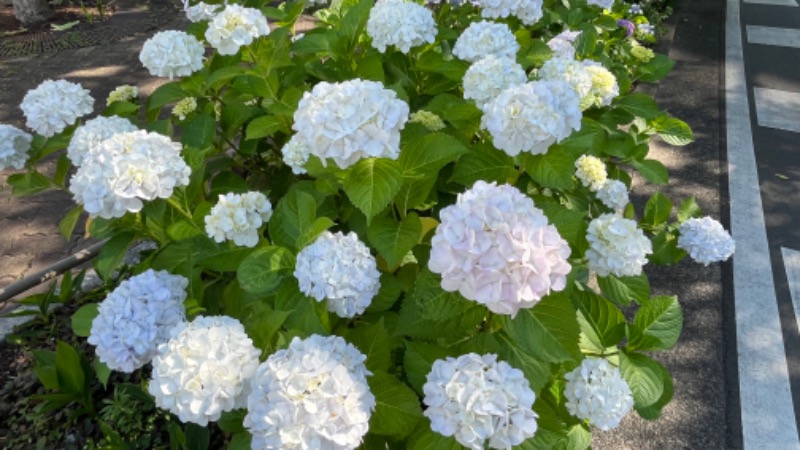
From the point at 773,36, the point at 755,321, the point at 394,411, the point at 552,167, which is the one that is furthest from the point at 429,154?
the point at 773,36

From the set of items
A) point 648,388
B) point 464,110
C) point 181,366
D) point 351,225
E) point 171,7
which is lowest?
point 171,7

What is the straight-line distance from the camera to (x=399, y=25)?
1.78 metres

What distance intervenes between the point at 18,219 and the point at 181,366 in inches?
123

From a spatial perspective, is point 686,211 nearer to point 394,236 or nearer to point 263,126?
point 394,236

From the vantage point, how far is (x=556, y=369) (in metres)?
1.34

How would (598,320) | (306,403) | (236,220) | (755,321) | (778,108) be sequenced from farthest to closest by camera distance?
(778,108)
(755,321)
(598,320)
(236,220)
(306,403)

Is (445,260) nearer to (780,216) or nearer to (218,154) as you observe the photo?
(218,154)

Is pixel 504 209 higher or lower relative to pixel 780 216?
higher

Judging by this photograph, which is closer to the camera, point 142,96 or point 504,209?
point 504,209

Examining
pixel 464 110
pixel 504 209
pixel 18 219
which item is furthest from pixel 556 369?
pixel 18 219

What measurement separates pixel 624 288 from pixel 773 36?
603 centimetres

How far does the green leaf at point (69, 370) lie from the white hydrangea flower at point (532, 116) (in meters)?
1.59

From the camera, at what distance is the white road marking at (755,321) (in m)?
2.19

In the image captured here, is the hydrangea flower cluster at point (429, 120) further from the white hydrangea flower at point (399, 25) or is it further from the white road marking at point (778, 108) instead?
the white road marking at point (778, 108)
